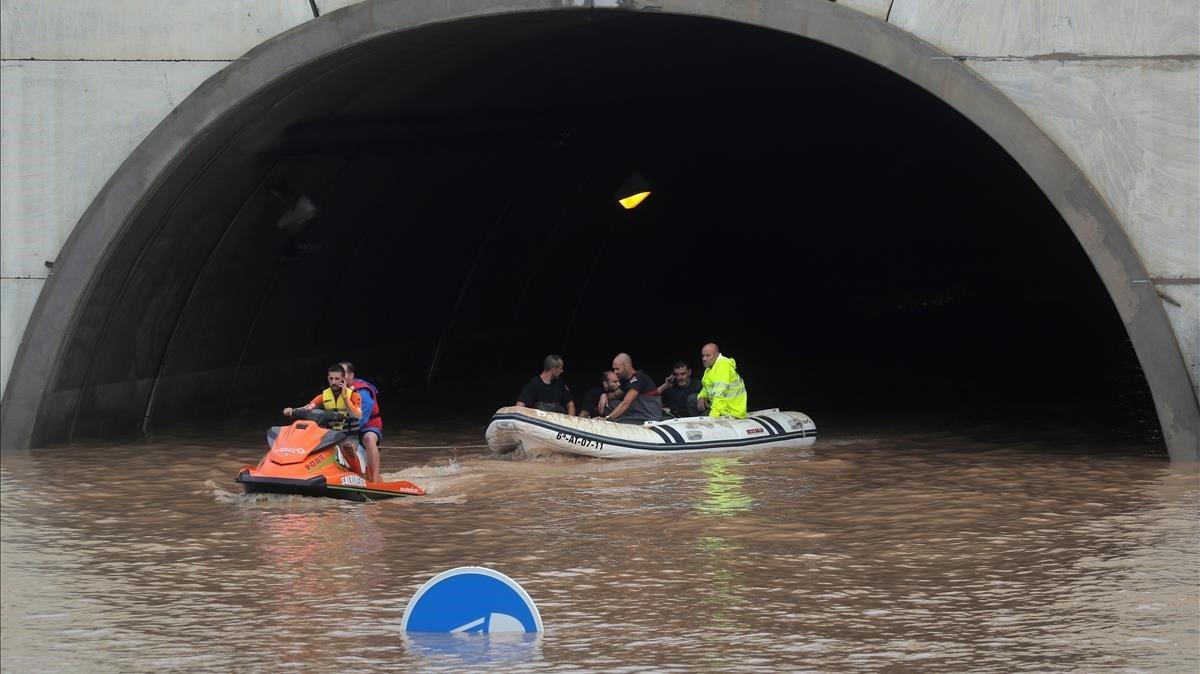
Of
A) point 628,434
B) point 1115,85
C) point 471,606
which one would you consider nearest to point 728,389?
point 628,434

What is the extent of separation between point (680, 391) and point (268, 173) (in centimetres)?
470

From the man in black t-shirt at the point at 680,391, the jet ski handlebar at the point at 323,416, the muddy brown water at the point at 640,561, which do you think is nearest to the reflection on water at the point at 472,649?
the muddy brown water at the point at 640,561

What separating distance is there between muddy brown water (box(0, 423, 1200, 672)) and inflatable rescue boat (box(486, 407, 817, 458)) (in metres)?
0.19

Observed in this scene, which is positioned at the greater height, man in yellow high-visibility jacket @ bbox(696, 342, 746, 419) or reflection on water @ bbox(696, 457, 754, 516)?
man in yellow high-visibility jacket @ bbox(696, 342, 746, 419)

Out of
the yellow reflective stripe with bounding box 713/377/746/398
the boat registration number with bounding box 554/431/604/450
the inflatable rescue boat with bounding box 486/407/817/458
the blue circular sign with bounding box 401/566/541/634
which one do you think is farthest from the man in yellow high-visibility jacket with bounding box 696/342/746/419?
the blue circular sign with bounding box 401/566/541/634

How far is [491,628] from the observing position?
7684 mm

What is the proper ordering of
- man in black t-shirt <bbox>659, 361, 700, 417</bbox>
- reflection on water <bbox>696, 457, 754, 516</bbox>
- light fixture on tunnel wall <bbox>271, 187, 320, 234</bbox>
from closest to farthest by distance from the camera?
reflection on water <bbox>696, 457, 754, 516</bbox> → light fixture on tunnel wall <bbox>271, 187, 320, 234</bbox> → man in black t-shirt <bbox>659, 361, 700, 417</bbox>

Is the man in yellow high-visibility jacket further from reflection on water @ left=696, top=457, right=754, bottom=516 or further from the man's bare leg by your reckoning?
the man's bare leg

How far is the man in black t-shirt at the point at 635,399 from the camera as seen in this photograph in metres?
15.4

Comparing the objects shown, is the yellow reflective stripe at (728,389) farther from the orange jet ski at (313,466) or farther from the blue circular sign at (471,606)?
the blue circular sign at (471,606)

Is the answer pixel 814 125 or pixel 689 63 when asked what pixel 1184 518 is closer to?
pixel 689 63

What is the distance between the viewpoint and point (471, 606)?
7.64m

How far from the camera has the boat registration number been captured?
1419 centimetres

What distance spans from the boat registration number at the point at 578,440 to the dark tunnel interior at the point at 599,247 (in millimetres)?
3715
